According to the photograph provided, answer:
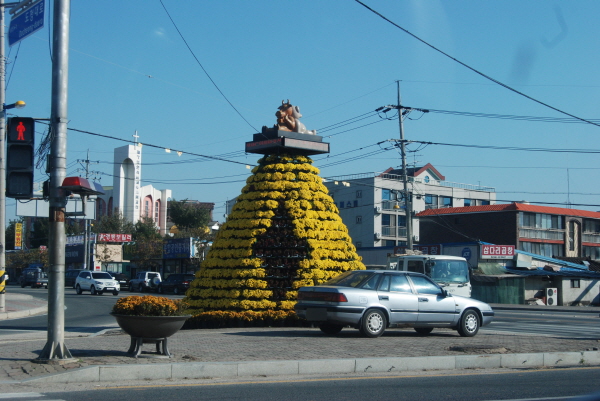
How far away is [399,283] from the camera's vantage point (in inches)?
567

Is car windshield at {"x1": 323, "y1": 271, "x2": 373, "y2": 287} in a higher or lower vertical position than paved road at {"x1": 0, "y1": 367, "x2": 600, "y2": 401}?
higher

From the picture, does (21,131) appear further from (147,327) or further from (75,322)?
(75,322)

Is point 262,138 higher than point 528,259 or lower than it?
higher

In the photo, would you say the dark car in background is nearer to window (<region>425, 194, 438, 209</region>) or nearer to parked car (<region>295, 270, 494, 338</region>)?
parked car (<region>295, 270, 494, 338</region>)

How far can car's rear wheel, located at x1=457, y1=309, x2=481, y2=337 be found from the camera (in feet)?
49.1

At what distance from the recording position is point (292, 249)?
1752cm

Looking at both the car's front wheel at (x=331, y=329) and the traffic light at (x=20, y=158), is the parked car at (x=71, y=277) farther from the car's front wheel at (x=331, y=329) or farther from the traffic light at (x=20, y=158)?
the traffic light at (x=20, y=158)

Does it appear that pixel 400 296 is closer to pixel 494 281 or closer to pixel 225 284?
pixel 225 284

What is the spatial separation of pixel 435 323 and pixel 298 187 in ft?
18.5

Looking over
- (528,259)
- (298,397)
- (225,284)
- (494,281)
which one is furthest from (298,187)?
(528,259)

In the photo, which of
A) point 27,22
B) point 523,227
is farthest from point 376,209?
point 27,22

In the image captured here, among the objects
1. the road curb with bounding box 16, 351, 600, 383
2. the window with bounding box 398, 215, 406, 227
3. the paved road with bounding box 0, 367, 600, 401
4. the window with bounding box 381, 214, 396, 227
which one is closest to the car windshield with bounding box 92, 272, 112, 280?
the window with bounding box 381, 214, 396, 227

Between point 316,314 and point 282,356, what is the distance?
3.24 meters

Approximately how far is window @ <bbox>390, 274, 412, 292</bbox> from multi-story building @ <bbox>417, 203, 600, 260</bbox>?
43586mm
